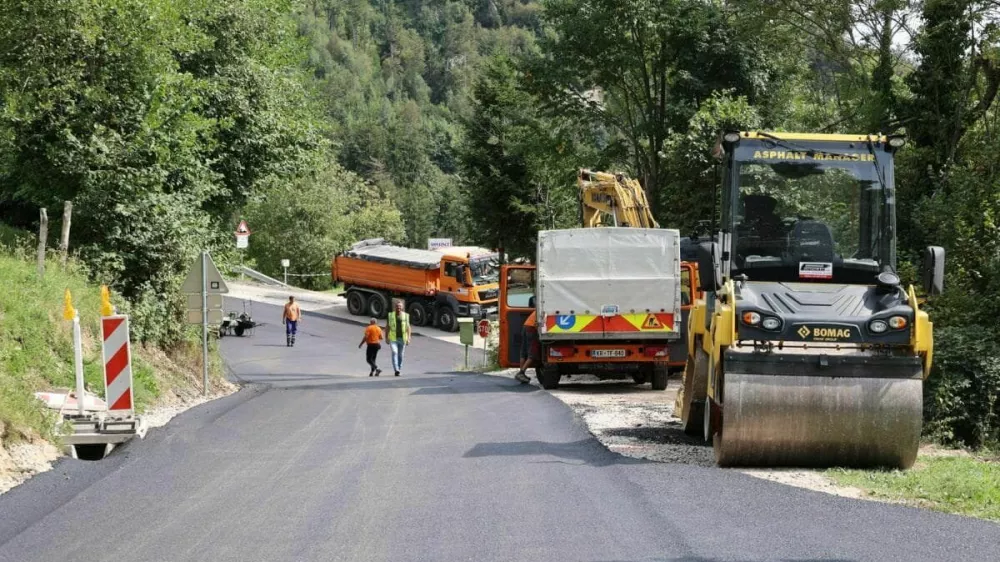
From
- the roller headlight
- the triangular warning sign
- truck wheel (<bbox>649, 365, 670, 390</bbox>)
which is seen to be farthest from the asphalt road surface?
truck wheel (<bbox>649, 365, 670, 390</bbox>)

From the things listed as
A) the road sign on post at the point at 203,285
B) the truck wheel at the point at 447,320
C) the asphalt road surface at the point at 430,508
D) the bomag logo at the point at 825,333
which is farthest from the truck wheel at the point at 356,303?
the bomag logo at the point at 825,333

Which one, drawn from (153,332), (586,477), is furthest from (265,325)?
(586,477)

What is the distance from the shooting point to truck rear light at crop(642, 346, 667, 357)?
68.9 feet

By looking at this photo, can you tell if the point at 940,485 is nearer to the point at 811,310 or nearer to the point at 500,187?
the point at 811,310

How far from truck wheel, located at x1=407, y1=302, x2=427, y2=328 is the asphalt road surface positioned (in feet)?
109

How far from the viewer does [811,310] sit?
10.8m

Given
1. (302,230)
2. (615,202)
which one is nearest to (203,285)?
(615,202)

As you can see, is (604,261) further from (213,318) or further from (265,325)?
(265,325)

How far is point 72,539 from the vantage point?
770cm

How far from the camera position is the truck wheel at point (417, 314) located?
4744 centimetres

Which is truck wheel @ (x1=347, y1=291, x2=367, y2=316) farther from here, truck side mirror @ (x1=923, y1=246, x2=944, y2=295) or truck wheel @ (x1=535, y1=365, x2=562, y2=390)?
truck side mirror @ (x1=923, y1=246, x2=944, y2=295)

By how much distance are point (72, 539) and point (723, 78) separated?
32.0 meters

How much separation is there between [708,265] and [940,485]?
2.99 meters

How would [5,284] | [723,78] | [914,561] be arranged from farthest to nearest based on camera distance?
1. [723,78]
2. [5,284]
3. [914,561]
